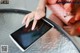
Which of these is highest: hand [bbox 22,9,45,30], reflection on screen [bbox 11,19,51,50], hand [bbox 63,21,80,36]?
hand [bbox 22,9,45,30]

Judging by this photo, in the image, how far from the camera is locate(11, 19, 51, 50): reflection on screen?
25.2 inches

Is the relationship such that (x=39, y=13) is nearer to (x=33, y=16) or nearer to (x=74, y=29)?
(x=33, y=16)

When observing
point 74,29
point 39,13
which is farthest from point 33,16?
point 74,29

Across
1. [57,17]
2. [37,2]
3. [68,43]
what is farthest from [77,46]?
[37,2]

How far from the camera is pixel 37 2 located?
0.65 m

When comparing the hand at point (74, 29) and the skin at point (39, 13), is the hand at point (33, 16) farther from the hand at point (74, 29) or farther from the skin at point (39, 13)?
the hand at point (74, 29)

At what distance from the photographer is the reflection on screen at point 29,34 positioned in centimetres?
64

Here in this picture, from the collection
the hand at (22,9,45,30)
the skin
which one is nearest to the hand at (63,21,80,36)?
the skin

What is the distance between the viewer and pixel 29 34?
64 centimetres

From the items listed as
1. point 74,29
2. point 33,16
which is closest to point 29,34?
point 33,16

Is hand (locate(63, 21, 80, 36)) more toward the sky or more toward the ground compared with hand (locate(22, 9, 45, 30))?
more toward the ground

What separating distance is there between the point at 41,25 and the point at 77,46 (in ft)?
0.56

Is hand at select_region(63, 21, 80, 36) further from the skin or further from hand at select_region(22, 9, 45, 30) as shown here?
hand at select_region(22, 9, 45, 30)

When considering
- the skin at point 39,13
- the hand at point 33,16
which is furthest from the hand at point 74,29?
the hand at point 33,16
